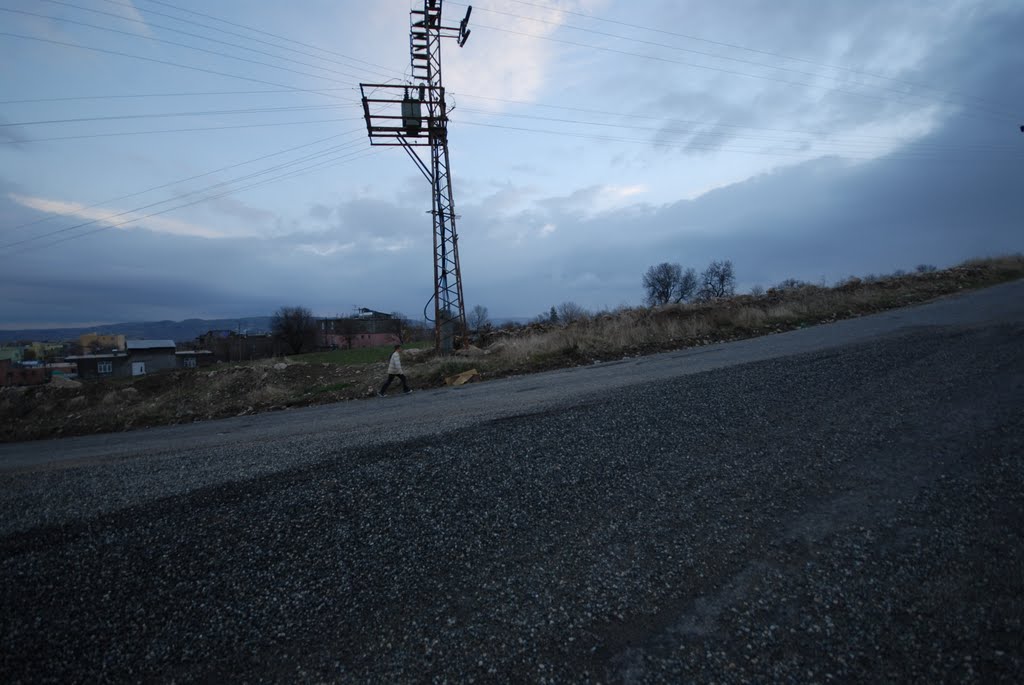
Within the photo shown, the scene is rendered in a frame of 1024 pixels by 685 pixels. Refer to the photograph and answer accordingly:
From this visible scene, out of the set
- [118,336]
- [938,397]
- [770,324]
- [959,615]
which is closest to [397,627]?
[959,615]

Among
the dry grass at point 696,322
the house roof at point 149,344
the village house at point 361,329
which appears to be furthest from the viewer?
the village house at point 361,329

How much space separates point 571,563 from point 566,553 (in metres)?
0.12

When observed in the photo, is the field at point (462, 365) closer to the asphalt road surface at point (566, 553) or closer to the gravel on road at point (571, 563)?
the asphalt road surface at point (566, 553)

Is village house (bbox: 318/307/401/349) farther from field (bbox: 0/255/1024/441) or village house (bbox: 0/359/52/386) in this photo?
field (bbox: 0/255/1024/441)

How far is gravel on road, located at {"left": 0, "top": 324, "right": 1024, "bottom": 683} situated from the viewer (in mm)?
2219

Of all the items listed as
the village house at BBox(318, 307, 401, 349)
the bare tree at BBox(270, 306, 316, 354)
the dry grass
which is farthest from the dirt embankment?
the village house at BBox(318, 307, 401, 349)

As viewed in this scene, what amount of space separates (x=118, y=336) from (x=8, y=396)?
4458 inches

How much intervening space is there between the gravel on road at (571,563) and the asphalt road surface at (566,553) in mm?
16

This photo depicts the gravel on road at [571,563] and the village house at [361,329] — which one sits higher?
the village house at [361,329]

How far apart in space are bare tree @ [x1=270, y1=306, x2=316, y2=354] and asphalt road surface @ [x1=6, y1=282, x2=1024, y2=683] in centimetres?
6873

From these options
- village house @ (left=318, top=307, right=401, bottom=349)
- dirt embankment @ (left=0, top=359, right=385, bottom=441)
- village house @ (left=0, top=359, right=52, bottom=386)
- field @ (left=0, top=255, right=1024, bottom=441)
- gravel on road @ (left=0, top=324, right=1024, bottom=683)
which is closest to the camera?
gravel on road @ (left=0, top=324, right=1024, bottom=683)

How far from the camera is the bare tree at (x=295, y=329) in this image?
69.1m

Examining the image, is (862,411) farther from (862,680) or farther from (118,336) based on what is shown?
(118,336)

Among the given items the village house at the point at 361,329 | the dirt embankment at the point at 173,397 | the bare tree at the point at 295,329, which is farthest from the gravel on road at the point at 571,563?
the village house at the point at 361,329
